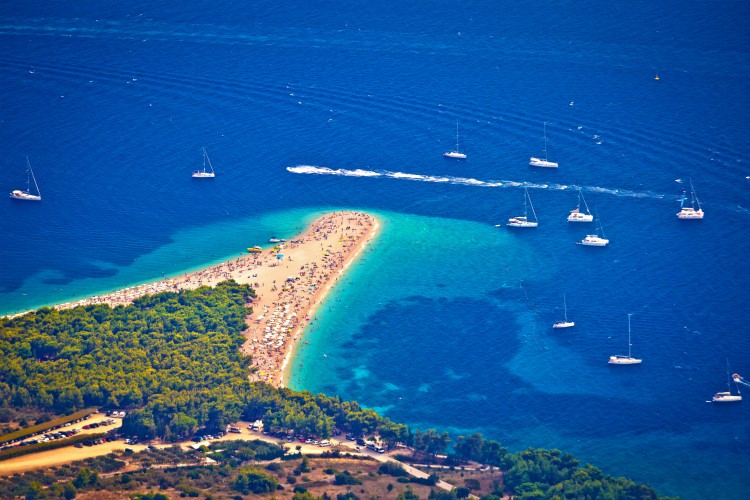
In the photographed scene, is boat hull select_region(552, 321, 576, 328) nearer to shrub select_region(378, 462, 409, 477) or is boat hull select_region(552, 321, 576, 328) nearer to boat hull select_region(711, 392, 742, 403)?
boat hull select_region(711, 392, 742, 403)

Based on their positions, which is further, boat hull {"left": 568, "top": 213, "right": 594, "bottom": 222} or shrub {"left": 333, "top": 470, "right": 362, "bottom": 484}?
boat hull {"left": 568, "top": 213, "right": 594, "bottom": 222}

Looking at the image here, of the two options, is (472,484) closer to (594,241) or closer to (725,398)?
(725,398)

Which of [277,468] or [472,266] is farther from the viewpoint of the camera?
[472,266]

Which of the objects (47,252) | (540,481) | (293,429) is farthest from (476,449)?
(47,252)

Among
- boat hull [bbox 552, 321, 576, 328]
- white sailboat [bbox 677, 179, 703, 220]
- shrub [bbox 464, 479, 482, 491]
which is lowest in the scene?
shrub [bbox 464, 479, 482, 491]

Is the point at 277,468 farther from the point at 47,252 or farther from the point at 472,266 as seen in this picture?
the point at 47,252

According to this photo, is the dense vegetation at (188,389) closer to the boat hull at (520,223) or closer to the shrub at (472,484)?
the shrub at (472,484)

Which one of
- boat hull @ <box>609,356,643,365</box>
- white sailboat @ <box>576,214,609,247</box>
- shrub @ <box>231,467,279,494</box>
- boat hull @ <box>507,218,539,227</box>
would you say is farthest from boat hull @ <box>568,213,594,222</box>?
shrub @ <box>231,467,279,494</box>
